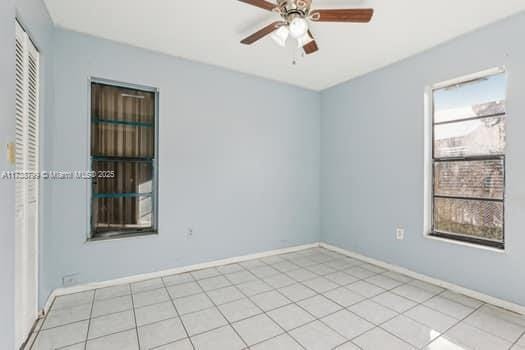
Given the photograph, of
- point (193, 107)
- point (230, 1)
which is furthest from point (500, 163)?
point (193, 107)

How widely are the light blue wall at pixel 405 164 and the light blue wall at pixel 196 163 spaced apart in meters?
0.48

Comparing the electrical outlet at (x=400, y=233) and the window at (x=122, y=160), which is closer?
the window at (x=122, y=160)

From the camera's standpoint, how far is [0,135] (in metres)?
1.31

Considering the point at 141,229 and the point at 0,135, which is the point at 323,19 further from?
the point at 141,229

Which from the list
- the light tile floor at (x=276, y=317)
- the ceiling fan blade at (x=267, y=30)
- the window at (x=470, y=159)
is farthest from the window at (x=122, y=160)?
the window at (x=470, y=159)

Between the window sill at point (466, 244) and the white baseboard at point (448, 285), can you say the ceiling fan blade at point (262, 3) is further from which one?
the white baseboard at point (448, 285)

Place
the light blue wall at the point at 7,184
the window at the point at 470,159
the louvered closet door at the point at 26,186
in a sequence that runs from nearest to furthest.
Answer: the light blue wall at the point at 7,184
the louvered closet door at the point at 26,186
the window at the point at 470,159

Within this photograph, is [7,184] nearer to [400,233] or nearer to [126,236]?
[126,236]

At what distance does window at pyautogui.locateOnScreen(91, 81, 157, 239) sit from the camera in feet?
9.24

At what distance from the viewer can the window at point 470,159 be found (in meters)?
2.50

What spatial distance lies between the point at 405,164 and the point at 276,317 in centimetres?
242

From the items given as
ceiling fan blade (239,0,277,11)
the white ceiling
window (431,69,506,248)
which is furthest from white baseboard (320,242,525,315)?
ceiling fan blade (239,0,277,11)

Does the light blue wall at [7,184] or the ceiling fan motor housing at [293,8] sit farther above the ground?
the ceiling fan motor housing at [293,8]

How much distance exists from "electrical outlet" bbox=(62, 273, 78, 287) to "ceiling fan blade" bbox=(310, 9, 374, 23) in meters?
3.35
